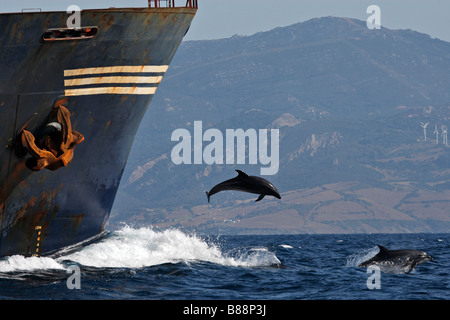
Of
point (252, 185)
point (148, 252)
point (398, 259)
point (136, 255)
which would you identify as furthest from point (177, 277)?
point (398, 259)

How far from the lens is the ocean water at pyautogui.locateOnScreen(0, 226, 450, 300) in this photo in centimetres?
2117

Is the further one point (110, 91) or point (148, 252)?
point (148, 252)

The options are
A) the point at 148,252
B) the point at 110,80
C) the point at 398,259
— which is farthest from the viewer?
the point at 398,259

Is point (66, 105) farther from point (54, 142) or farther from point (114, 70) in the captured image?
point (114, 70)

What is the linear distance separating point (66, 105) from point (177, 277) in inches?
233

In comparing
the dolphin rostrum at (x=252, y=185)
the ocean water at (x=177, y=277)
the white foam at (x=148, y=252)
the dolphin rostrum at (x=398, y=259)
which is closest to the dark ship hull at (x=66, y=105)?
the white foam at (x=148, y=252)

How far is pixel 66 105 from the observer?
23.7 meters

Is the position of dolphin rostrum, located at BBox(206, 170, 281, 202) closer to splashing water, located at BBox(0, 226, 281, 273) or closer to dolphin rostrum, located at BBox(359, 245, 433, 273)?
splashing water, located at BBox(0, 226, 281, 273)

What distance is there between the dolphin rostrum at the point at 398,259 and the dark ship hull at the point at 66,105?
9.86m

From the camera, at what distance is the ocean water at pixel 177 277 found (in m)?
21.2

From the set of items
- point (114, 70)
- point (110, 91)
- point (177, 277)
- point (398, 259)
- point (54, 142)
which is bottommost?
point (177, 277)

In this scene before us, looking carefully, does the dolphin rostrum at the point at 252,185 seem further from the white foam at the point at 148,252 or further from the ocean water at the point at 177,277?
the white foam at the point at 148,252

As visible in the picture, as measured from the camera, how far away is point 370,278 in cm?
2634
